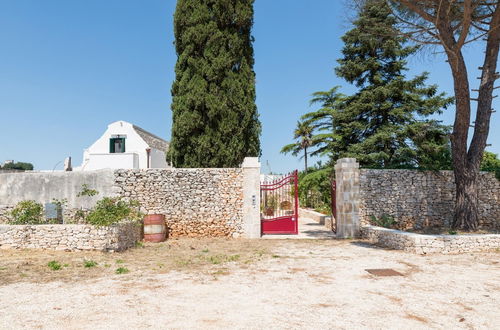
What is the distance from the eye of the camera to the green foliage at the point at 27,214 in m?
11.0

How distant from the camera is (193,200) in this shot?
513 inches

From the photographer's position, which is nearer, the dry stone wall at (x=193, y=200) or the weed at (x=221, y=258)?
the weed at (x=221, y=258)

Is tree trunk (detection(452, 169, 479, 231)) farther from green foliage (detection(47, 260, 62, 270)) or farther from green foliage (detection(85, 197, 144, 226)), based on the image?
green foliage (detection(47, 260, 62, 270))

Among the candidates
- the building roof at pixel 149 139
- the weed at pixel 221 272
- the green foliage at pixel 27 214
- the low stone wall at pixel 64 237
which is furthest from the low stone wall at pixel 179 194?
the building roof at pixel 149 139

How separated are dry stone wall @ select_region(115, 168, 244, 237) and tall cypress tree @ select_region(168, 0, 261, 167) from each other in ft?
8.31

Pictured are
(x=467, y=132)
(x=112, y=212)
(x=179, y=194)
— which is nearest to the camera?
(x=112, y=212)

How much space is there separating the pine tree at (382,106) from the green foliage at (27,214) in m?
14.2

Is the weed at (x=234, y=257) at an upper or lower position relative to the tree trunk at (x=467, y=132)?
lower

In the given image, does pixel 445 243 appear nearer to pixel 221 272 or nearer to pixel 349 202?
pixel 349 202

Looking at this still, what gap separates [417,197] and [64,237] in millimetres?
13445

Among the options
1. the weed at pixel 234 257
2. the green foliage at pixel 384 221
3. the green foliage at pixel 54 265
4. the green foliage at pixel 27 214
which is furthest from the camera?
the green foliage at pixel 384 221

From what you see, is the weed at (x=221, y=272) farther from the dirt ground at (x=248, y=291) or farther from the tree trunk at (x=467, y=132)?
the tree trunk at (x=467, y=132)

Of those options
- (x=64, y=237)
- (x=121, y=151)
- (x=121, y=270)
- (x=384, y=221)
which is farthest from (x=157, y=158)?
(x=121, y=270)

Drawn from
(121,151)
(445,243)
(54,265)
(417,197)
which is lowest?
(54,265)
